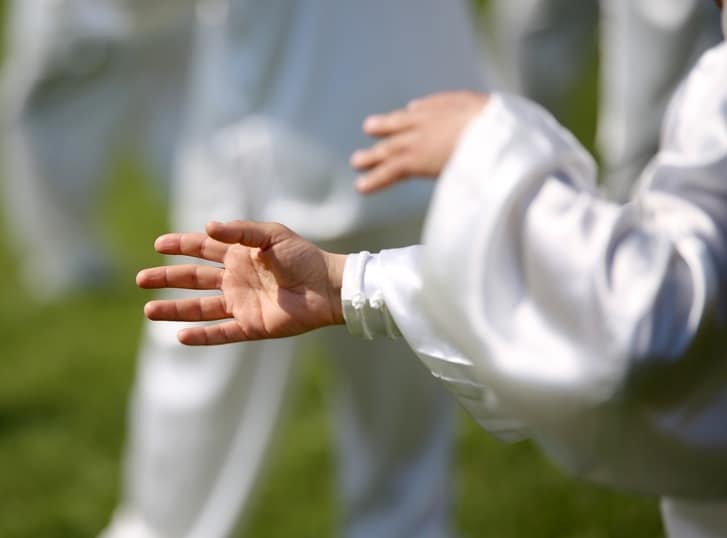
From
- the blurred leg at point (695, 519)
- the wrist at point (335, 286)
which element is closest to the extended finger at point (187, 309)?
the wrist at point (335, 286)

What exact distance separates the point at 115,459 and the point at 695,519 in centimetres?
212

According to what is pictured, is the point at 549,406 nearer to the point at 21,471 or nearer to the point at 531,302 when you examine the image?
the point at 531,302

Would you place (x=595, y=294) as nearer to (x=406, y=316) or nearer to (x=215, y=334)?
(x=406, y=316)

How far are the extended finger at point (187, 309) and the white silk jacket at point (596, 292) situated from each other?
10.7 inches

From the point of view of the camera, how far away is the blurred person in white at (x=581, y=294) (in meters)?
1.21

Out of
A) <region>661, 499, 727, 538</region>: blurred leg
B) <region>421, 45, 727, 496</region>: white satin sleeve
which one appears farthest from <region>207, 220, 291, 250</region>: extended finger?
<region>661, 499, 727, 538</region>: blurred leg

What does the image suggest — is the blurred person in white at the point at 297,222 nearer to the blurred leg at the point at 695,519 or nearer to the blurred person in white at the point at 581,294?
the blurred person in white at the point at 581,294

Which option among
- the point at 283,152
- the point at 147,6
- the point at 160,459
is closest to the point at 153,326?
the point at 160,459

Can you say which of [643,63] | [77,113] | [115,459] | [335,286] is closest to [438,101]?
[335,286]

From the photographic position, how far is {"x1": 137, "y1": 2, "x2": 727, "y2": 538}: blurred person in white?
121 cm

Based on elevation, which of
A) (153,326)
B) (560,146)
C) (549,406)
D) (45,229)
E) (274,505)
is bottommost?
(274,505)

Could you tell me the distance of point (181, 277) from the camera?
4.83 ft

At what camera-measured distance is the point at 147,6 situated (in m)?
3.66

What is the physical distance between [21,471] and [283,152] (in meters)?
1.42
